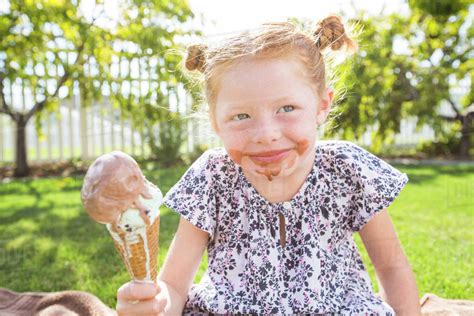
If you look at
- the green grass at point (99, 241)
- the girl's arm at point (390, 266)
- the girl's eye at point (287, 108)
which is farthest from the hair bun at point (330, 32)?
the green grass at point (99, 241)

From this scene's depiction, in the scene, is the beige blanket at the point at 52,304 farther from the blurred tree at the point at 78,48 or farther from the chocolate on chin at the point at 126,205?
the blurred tree at the point at 78,48

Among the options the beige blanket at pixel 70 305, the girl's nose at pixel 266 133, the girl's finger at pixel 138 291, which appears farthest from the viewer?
the beige blanket at pixel 70 305

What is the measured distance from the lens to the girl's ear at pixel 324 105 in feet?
5.31

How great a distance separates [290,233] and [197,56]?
63cm

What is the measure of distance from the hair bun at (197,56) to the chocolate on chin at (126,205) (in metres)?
0.72

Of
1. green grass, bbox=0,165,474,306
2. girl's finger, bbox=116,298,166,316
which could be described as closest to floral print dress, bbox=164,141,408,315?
girl's finger, bbox=116,298,166,316

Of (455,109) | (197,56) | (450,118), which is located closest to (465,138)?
(450,118)

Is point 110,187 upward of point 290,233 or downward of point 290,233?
upward

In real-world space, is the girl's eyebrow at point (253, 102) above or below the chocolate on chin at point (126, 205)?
above

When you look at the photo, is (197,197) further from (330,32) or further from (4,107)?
(4,107)

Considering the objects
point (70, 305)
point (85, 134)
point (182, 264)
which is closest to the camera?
point (182, 264)

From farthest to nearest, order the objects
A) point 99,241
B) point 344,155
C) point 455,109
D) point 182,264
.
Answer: point 455,109, point 99,241, point 344,155, point 182,264

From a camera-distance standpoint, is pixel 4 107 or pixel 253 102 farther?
pixel 4 107

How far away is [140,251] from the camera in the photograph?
102cm
